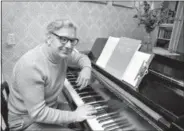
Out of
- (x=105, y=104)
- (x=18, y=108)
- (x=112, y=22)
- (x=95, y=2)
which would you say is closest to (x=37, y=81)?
(x=18, y=108)

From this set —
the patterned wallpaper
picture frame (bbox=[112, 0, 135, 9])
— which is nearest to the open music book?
the patterned wallpaper

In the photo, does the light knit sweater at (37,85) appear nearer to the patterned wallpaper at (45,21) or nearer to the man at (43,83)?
the man at (43,83)

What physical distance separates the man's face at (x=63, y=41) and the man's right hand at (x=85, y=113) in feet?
1.23

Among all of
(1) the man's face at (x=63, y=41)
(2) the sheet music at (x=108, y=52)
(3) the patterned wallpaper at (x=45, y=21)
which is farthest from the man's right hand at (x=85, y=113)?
(3) the patterned wallpaper at (x=45, y=21)

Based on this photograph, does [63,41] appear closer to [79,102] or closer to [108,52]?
[79,102]

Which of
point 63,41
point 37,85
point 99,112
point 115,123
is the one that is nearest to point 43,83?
point 37,85

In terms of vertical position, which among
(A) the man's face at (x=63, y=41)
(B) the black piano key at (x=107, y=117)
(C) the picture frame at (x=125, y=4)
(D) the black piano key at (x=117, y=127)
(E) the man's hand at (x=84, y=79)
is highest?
(C) the picture frame at (x=125, y=4)

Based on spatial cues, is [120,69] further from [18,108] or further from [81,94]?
[18,108]

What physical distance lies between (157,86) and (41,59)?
787 millimetres

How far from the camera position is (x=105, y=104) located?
1.08 metres

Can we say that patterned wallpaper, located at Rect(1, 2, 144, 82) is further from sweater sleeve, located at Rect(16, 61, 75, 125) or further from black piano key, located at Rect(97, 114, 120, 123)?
black piano key, located at Rect(97, 114, 120, 123)

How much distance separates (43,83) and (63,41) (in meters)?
0.30

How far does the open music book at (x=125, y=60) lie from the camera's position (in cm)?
109

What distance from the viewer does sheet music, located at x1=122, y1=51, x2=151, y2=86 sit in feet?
3.53
